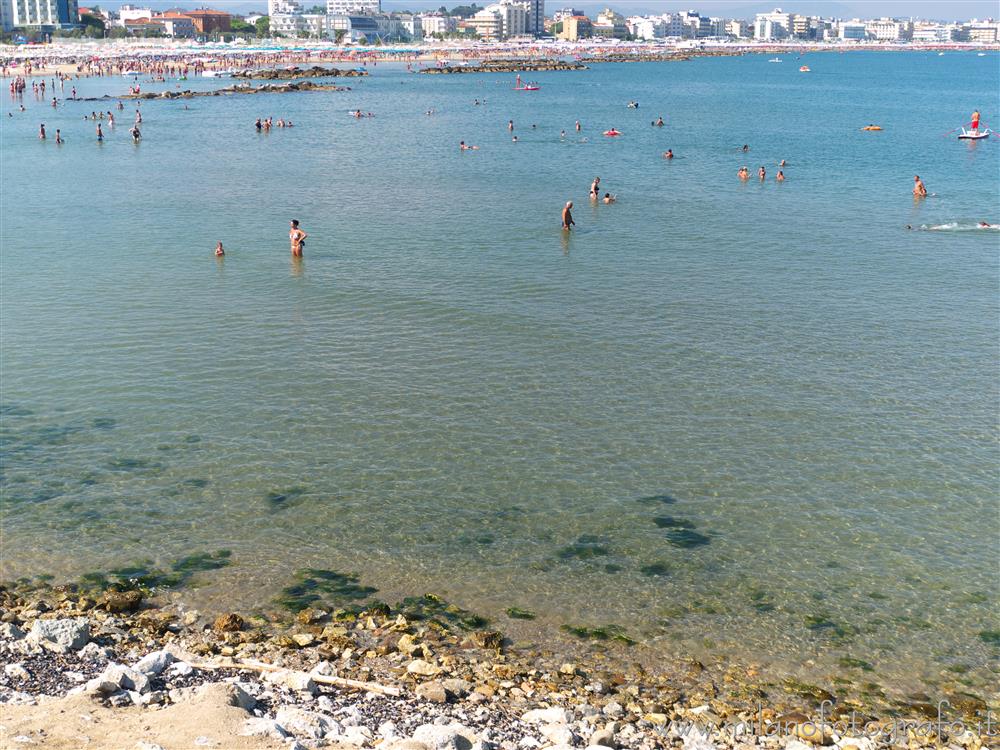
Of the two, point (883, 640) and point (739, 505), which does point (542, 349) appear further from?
point (883, 640)

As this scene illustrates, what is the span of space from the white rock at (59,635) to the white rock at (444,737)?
462 centimetres

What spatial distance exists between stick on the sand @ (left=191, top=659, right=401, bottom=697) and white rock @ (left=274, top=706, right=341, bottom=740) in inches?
41.6

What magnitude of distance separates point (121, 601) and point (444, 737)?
6110 mm

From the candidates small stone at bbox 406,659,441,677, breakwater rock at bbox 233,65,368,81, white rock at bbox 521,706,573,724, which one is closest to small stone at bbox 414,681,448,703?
small stone at bbox 406,659,441,677

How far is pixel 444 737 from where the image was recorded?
351 inches

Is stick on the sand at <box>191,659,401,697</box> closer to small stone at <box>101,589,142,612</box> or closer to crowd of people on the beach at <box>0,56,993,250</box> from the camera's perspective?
small stone at <box>101,589,142,612</box>

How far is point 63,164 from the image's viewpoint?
5434 cm

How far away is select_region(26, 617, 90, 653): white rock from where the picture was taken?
11.1 metres

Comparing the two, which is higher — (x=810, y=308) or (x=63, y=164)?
(x=63, y=164)

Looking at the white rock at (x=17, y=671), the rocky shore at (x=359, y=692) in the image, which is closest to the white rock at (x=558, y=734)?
the rocky shore at (x=359, y=692)

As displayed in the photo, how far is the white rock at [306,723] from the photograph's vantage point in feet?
29.8

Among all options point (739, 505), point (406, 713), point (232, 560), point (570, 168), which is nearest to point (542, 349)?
point (739, 505)

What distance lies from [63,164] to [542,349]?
42.2 metres

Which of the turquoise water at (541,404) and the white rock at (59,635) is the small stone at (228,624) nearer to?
the turquoise water at (541,404)
